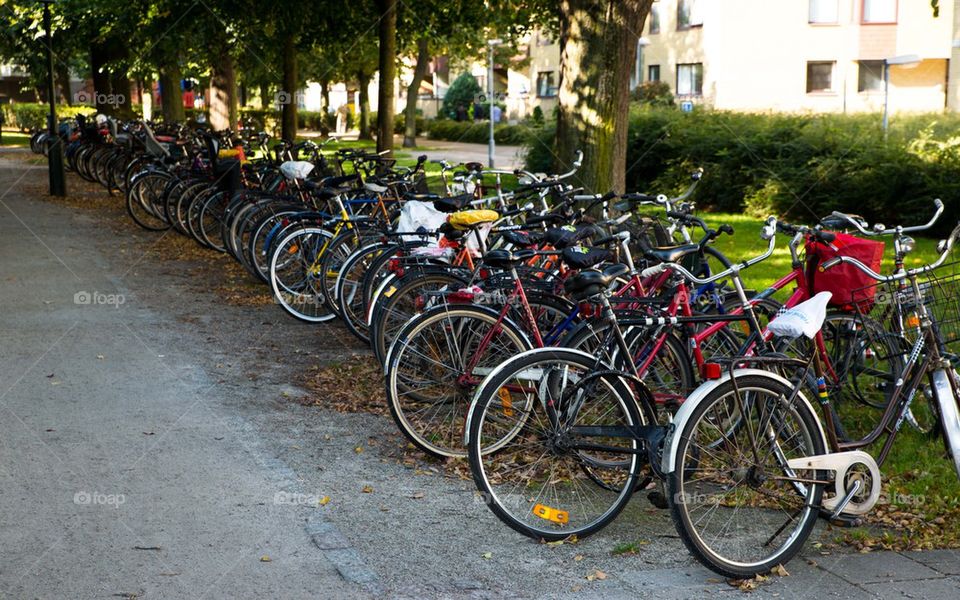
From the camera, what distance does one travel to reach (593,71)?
10266mm

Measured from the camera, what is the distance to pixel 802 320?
4488mm

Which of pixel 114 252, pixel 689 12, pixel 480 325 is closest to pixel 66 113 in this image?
pixel 689 12

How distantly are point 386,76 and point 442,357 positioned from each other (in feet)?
35.5

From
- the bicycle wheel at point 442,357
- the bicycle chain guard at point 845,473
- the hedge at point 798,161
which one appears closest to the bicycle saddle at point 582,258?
the bicycle wheel at point 442,357

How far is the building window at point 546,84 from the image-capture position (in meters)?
50.7

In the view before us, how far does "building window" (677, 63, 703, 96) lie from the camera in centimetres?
4077

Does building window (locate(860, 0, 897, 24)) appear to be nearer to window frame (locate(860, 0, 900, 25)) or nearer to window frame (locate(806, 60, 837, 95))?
window frame (locate(860, 0, 900, 25))

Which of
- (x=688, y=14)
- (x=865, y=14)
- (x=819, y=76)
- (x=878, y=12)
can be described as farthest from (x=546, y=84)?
(x=878, y=12)

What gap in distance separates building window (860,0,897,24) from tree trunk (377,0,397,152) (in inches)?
1072

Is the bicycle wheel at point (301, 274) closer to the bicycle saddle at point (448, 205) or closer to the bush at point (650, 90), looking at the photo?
the bicycle saddle at point (448, 205)

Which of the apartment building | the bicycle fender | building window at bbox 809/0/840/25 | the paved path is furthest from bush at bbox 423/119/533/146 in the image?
the bicycle fender

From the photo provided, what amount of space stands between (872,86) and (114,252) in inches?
1300

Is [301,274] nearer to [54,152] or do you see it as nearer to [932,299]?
[932,299]

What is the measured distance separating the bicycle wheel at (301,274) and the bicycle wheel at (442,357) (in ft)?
9.97
